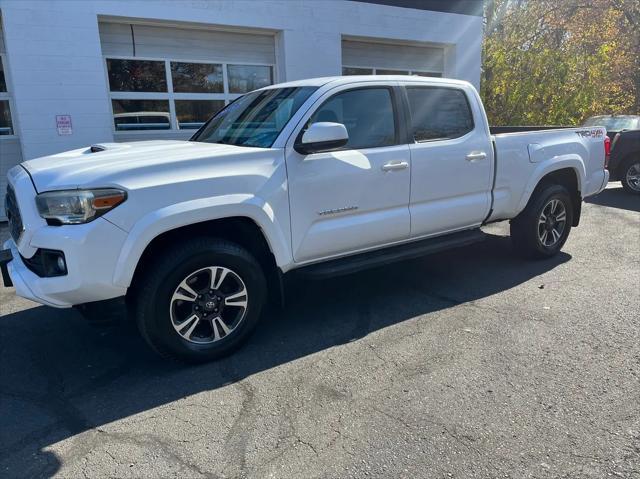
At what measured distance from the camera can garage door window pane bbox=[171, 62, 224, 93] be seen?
920 cm

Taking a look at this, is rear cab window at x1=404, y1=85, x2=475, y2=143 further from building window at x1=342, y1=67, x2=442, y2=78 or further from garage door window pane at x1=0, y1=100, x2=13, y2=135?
garage door window pane at x1=0, y1=100, x2=13, y2=135

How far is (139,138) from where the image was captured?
8.97 meters

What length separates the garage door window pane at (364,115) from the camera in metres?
4.09

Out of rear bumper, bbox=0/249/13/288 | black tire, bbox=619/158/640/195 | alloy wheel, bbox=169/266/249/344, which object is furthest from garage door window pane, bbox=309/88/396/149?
black tire, bbox=619/158/640/195

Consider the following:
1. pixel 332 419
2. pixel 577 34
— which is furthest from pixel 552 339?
pixel 577 34

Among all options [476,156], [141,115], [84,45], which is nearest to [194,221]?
[476,156]

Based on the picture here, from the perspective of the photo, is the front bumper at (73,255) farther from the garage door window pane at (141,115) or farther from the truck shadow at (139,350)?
the garage door window pane at (141,115)

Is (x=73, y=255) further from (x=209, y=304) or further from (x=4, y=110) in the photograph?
(x=4, y=110)

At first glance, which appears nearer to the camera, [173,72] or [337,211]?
[337,211]

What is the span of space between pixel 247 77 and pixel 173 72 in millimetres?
1483

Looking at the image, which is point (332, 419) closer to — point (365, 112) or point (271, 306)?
point (271, 306)

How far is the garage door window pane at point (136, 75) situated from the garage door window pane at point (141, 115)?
24cm

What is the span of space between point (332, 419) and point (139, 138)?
7.47m

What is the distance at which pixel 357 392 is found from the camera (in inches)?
124
